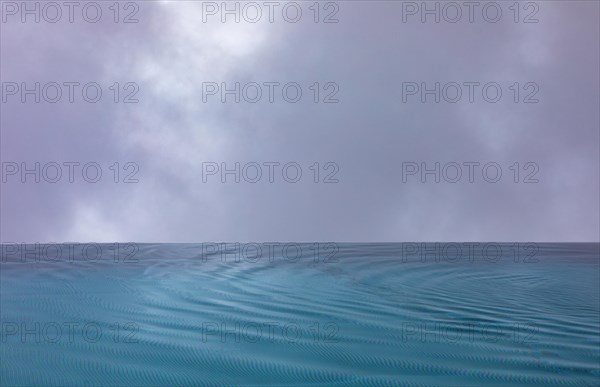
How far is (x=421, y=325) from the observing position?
2.63 m

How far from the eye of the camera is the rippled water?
205 centimetres

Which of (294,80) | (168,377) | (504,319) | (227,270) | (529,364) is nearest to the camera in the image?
(168,377)

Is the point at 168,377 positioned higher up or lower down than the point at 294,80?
lower down

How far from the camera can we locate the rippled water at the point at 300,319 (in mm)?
2049

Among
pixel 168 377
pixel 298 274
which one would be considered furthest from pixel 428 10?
pixel 168 377

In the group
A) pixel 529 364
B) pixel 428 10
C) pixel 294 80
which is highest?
pixel 428 10

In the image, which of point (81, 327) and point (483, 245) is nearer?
point (81, 327)

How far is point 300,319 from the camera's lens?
2725 mm

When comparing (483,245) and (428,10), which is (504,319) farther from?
(428,10)

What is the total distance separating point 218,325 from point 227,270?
1331 millimetres

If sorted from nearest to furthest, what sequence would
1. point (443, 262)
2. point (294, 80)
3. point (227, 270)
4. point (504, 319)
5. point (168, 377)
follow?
point (168, 377) → point (504, 319) → point (227, 270) → point (443, 262) → point (294, 80)

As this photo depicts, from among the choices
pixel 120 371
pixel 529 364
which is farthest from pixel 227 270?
pixel 529 364

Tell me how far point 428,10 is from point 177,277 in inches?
118

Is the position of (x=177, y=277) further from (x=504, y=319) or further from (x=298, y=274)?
(x=504, y=319)
